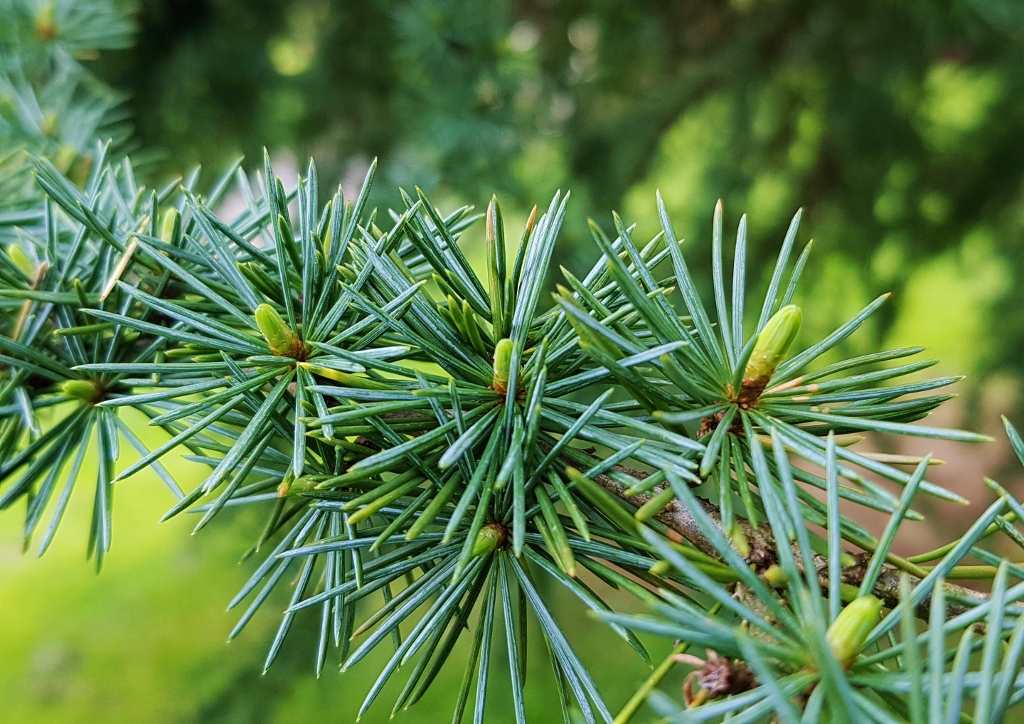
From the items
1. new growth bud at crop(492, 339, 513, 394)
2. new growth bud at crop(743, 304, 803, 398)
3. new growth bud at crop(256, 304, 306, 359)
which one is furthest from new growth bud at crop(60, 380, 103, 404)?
new growth bud at crop(743, 304, 803, 398)

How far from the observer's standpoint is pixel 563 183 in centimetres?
121

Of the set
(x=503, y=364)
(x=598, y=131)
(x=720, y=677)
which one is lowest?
(x=720, y=677)

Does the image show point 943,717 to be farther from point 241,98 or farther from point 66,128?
point 241,98

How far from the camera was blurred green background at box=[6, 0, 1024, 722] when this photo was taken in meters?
1.03

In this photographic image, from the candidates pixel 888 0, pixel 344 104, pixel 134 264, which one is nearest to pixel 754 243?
pixel 888 0

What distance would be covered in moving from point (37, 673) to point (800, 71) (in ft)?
7.48

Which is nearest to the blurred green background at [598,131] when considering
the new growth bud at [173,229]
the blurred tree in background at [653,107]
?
the blurred tree in background at [653,107]

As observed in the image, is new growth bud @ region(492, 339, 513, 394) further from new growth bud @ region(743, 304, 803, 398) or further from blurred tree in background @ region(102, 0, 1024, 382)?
blurred tree in background @ region(102, 0, 1024, 382)

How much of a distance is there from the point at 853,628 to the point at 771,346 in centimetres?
11

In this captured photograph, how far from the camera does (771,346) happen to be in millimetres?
272

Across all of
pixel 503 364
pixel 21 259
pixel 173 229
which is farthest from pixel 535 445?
pixel 21 259

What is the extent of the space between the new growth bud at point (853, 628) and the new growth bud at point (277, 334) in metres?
0.23

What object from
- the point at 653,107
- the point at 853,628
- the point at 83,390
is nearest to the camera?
the point at 853,628

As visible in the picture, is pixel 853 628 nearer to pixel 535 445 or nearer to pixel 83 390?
pixel 535 445
